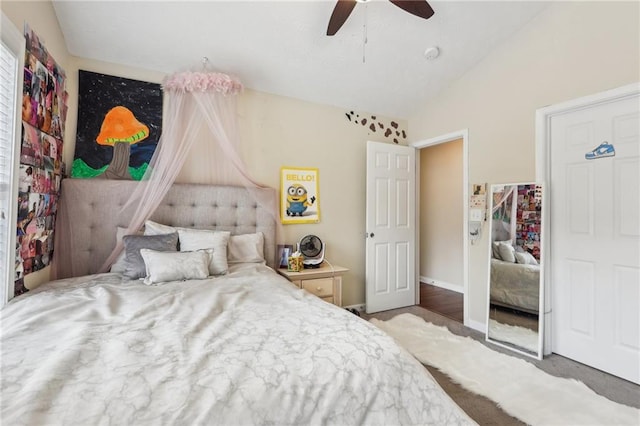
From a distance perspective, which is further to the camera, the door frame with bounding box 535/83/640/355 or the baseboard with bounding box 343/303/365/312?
the baseboard with bounding box 343/303/365/312

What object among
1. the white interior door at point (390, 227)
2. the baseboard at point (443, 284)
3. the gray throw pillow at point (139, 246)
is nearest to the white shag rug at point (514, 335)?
the white interior door at point (390, 227)

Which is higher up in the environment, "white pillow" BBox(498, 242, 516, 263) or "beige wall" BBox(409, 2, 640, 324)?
"beige wall" BBox(409, 2, 640, 324)

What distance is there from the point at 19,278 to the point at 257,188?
5.76 ft

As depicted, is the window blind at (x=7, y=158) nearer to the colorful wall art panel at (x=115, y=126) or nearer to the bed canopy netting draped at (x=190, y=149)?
the bed canopy netting draped at (x=190, y=149)

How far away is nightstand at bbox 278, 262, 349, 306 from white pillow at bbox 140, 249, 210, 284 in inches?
33.7

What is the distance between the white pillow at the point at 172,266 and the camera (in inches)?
80.4

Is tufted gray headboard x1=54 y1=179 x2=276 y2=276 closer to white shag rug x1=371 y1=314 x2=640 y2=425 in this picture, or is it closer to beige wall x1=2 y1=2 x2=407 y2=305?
beige wall x1=2 y1=2 x2=407 y2=305

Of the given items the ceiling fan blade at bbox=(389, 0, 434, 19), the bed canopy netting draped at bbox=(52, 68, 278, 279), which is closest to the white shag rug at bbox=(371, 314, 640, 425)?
the bed canopy netting draped at bbox=(52, 68, 278, 279)

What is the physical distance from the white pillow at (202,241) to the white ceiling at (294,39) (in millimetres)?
1459

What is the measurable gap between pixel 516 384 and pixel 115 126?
3.66 meters

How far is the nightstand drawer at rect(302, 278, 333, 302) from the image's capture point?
2838 mm

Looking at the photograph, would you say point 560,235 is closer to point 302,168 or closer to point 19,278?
point 302,168

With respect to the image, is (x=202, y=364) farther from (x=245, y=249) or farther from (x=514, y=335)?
(x=514, y=335)

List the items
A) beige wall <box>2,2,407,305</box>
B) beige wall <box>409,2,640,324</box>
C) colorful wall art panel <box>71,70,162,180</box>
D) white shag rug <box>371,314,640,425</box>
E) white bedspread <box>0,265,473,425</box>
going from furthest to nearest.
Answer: beige wall <box>2,2,407,305</box> < colorful wall art panel <box>71,70,162,180</box> < beige wall <box>409,2,640,324</box> < white shag rug <box>371,314,640,425</box> < white bedspread <box>0,265,473,425</box>
